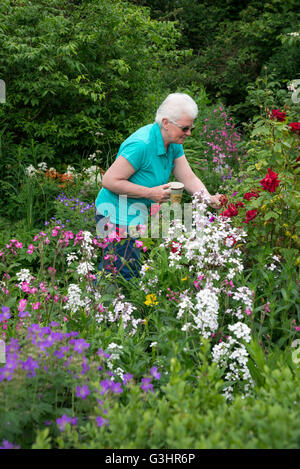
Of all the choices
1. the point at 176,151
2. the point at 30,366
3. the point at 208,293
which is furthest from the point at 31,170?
the point at 30,366

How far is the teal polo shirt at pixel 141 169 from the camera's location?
11.8ft

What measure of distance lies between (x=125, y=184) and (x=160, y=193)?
0.26 meters

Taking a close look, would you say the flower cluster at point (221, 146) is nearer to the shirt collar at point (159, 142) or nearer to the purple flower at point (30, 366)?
the shirt collar at point (159, 142)

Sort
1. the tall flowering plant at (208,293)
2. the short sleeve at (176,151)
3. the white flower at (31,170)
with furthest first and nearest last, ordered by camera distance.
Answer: the white flower at (31,170) → the short sleeve at (176,151) → the tall flowering plant at (208,293)

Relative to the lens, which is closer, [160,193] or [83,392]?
[83,392]

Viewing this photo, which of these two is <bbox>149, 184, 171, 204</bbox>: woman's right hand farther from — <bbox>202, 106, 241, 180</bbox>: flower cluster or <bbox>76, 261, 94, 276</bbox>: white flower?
<bbox>202, 106, 241, 180</bbox>: flower cluster

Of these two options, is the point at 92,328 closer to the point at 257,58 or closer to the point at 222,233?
the point at 222,233

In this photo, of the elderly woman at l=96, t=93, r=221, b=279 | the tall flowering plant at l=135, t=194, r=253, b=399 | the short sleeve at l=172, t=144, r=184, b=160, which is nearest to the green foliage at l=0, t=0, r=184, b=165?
the short sleeve at l=172, t=144, r=184, b=160

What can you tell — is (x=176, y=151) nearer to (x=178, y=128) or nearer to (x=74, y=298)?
(x=178, y=128)

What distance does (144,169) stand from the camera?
3.74 metres

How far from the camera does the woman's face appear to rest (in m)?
3.58

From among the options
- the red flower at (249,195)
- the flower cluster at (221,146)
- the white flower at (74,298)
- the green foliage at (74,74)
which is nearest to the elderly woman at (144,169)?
the red flower at (249,195)

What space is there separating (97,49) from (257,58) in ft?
16.3

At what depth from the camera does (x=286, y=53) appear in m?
9.35
